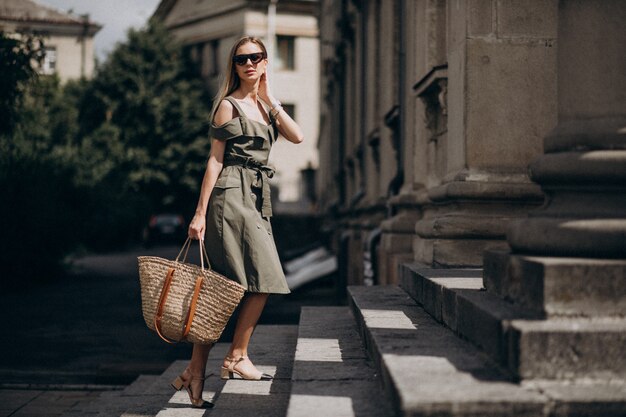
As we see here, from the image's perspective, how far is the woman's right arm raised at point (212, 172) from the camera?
4918 mm

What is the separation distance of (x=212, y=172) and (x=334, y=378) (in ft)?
4.16

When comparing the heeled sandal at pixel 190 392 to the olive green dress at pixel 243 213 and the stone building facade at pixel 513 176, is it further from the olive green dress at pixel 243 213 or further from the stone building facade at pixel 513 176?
the stone building facade at pixel 513 176

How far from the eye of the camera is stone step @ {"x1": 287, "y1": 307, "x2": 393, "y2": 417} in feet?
12.7

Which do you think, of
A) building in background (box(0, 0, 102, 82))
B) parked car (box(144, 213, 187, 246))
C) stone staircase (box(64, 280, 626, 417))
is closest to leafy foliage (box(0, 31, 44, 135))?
stone staircase (box(64, 280, 626, 417))

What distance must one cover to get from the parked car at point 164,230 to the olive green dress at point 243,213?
118 ft

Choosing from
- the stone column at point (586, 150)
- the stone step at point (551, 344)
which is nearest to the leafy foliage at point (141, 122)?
the stone column at point (586, 150)

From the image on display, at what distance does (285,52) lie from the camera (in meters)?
49.9

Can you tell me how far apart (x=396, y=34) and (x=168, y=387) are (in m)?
7.03

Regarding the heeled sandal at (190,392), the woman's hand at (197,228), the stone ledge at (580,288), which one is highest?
the woman's hand at (197,228)

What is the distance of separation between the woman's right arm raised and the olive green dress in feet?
0.09

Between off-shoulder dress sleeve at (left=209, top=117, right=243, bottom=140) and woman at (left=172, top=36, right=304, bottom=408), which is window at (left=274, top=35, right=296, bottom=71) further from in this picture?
off-shoulder dress sleeve at (left=209, top=117, right=243, bottom=140)

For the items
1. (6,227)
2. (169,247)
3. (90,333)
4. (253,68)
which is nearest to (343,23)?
(6,227)

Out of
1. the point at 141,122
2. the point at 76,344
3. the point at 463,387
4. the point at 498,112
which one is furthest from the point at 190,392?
the point at 141,122

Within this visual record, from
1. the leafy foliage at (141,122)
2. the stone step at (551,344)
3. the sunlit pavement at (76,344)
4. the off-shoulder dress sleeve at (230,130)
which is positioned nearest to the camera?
the stone step at (551,344)
